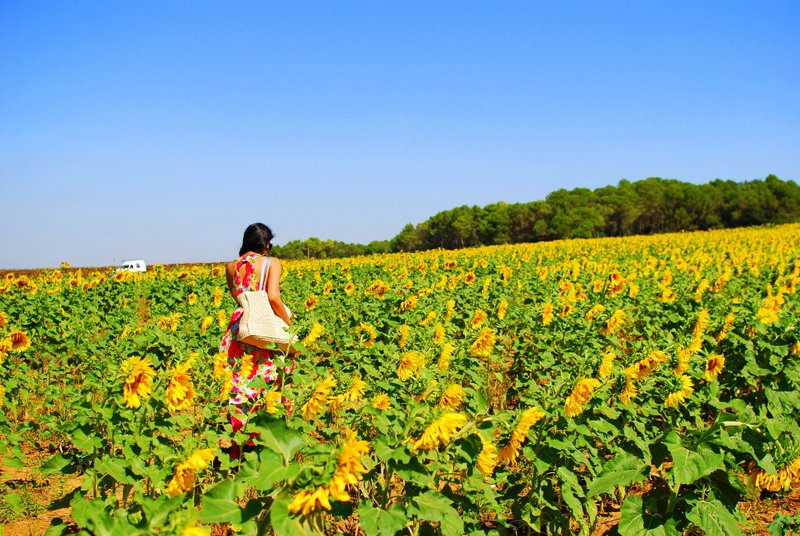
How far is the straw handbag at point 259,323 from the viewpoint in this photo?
147 inches

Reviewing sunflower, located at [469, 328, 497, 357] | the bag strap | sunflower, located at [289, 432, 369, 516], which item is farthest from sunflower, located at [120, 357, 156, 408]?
sunflower, located at [469, 328, 497, 357]

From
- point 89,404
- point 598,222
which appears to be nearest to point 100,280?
point 89,404

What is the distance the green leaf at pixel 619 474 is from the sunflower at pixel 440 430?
0.69 metres

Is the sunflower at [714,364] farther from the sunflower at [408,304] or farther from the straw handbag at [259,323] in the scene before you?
the straw handbag at [259,323]

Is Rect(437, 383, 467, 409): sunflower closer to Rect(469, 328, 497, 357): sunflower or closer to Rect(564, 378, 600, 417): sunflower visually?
Rect(564, 378, 600, 417): sunflower

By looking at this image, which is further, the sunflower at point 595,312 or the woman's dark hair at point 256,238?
the sunflower at point 595,312

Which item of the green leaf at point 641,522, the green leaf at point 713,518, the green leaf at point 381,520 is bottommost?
the green leaf at point 641,522

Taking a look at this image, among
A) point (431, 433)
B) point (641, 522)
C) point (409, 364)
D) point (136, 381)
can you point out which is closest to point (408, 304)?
point (409, 364)

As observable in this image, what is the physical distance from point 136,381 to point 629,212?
200 ft

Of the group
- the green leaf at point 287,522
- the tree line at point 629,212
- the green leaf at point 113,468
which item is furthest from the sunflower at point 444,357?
the tree line at point 629,212

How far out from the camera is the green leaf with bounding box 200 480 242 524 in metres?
1.46

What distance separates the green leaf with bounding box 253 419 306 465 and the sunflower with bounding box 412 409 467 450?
1.15 feet

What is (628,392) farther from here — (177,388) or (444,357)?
(177,388)

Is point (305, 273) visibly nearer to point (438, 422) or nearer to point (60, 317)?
point (60, 317)
